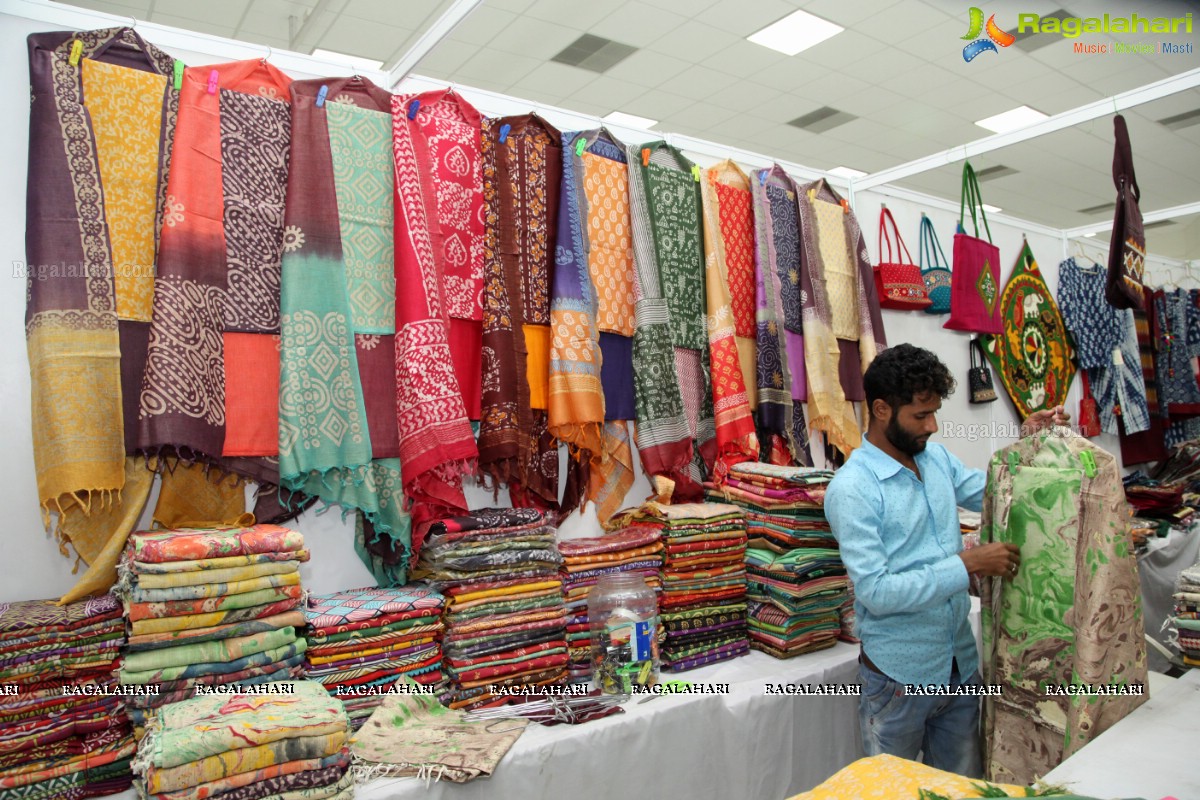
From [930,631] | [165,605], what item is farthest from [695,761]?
[165,605]

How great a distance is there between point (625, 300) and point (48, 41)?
177 cm

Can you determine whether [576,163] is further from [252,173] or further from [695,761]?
[695,761]

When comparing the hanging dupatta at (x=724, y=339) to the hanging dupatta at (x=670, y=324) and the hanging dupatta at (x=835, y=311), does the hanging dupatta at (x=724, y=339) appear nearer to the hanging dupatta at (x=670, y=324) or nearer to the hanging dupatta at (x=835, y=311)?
the hanging dupatta at (x=670, y=324)

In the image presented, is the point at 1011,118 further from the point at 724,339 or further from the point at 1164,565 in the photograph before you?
the point at 724,339

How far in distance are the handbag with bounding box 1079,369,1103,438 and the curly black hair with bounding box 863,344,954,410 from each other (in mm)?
3525

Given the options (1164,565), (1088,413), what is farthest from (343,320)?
(1088,413)

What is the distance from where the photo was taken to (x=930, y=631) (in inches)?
82.0

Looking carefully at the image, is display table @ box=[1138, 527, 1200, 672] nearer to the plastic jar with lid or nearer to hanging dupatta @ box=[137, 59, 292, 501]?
the plastic jar with lid

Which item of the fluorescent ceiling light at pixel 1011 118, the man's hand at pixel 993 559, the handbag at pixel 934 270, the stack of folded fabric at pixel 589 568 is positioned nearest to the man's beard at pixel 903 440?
the man's hand at pixel 993 559

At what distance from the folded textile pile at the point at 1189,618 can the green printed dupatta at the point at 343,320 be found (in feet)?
6.98

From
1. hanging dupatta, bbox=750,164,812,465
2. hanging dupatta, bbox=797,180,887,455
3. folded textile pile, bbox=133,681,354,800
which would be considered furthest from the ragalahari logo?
folded textile pile, bbox=133,681,354,800

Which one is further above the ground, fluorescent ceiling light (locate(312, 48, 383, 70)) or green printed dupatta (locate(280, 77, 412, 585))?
fluorescent ceiling light (locate(312, 48, 383, 70))

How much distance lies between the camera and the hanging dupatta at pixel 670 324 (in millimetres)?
2727

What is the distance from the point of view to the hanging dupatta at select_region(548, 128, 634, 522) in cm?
253
